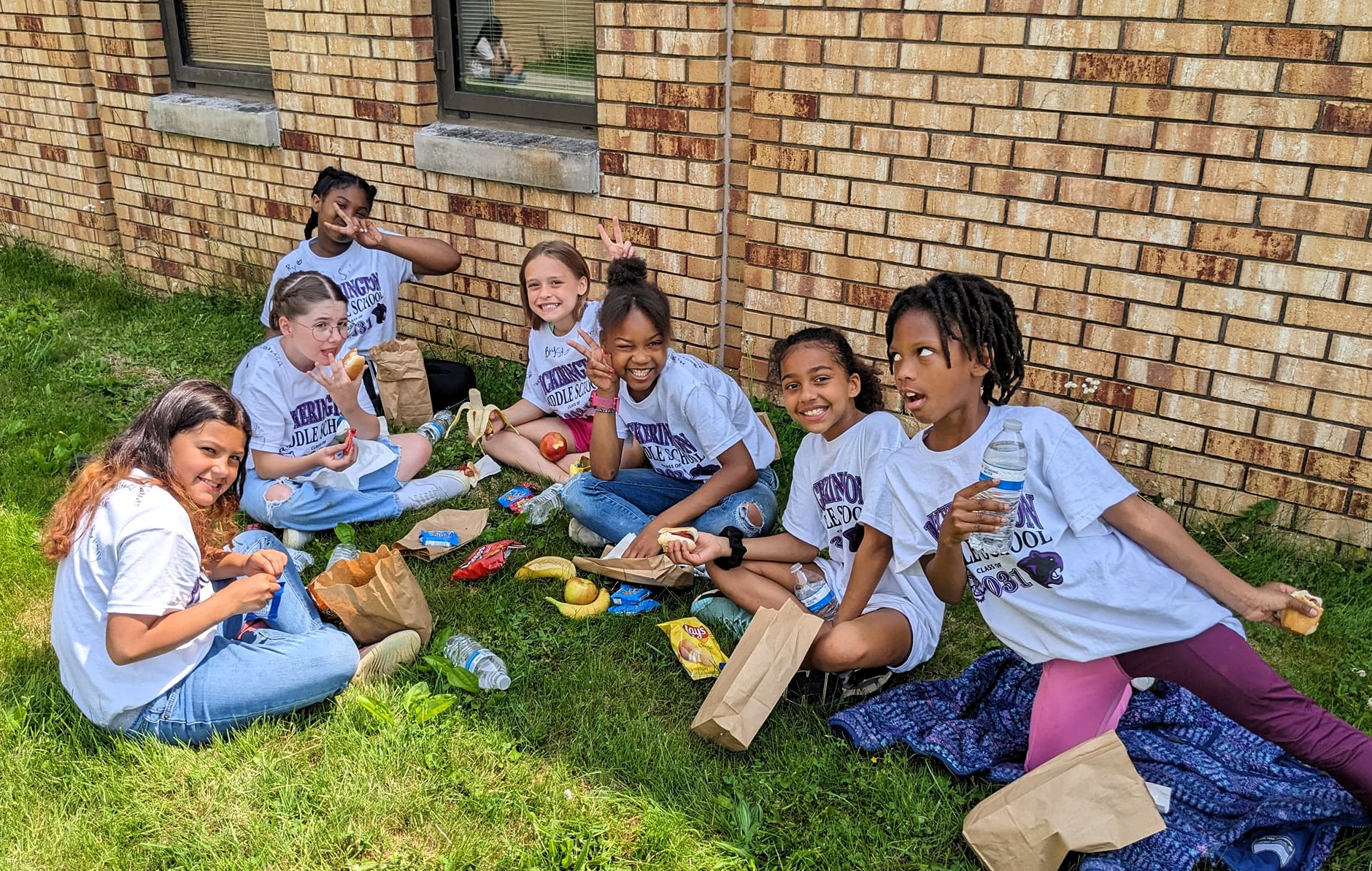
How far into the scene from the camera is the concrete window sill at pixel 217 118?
21.1ft

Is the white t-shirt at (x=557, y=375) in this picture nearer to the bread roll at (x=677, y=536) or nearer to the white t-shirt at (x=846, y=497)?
the bread roll at (x=677, y=536)

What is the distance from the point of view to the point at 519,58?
5738 mm

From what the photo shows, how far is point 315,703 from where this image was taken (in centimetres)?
325

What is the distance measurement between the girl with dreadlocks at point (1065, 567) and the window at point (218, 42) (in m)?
5.53

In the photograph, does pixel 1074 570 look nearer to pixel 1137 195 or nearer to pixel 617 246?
pixel 1137 195

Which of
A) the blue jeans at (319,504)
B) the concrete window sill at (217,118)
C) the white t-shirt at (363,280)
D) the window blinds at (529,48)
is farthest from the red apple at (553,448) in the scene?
the concrete window sill at (217,118)

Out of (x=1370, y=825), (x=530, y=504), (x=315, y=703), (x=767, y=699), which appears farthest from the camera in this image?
(x=530, y=504)

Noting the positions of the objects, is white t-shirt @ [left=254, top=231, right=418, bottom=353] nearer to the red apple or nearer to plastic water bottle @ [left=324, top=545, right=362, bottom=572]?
the red apple

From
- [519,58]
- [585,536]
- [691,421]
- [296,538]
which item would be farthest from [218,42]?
[691,421]

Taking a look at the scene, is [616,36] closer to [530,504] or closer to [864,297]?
[864,297]

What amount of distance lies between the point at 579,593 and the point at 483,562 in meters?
0.43

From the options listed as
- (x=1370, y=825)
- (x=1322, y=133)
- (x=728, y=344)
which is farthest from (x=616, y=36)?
(x=1370, y=825)

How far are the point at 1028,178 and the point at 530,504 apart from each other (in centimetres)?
237

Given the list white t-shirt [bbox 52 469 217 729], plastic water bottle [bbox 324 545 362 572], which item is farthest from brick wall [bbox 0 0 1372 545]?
white t-shirt [bbox 52 469 217 729]
